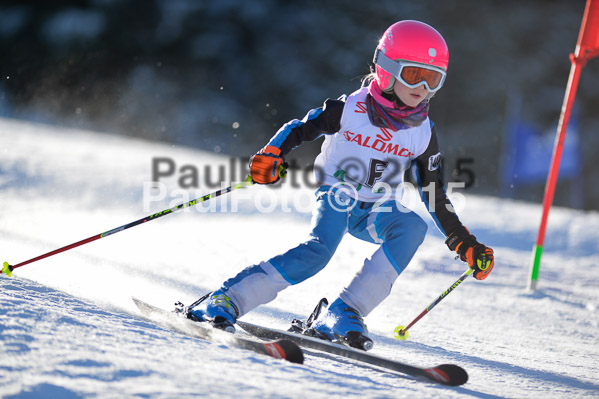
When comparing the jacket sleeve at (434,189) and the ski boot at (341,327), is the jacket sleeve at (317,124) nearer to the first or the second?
the jacket sleeve at (434,189)

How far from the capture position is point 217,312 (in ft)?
8.53

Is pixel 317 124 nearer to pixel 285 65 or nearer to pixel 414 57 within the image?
pixel 414 57

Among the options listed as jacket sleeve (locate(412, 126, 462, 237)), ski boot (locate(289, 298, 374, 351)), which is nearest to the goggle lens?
jacket sleeve (locate(412, 126, 462, 237))

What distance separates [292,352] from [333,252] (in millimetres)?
688

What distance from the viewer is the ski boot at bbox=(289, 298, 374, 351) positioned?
2.63m

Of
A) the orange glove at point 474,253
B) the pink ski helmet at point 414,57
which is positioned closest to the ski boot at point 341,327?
the orange glove at point 474,253

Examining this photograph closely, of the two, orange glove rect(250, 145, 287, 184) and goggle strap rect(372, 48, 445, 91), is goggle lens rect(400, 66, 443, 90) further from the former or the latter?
orange glove rect(250, 145, 287, 184)

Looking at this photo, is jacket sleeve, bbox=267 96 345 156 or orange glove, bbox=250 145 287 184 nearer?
orange glove, bbox=250 145 287 184

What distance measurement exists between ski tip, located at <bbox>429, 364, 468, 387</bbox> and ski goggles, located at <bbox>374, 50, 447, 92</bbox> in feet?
4.22

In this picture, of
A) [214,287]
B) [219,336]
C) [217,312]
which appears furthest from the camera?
[214,287]

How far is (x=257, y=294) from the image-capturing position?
267 cm

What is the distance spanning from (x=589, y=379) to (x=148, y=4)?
52.9 ft

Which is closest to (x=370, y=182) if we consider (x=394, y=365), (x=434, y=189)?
(x=434, y=189)

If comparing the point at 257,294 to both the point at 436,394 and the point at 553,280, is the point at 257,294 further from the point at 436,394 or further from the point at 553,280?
the point at 553,280
